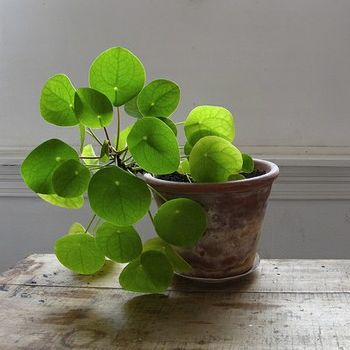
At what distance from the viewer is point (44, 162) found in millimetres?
677

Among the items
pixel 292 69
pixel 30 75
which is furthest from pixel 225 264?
pixel 30 75

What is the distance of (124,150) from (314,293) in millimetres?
272

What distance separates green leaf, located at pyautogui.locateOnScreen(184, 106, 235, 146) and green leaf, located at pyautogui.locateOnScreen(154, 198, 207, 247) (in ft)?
0.33

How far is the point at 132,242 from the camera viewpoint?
0.69 metres

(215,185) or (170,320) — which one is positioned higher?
(215,185)

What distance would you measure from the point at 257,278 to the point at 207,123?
7.9 inches

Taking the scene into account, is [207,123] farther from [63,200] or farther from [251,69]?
[251,69]

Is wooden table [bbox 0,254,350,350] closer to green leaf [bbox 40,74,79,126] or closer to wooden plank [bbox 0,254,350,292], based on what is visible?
wooden plank [bbox 0,254,350,292]

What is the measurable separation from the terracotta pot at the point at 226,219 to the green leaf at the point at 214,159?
0.01 m

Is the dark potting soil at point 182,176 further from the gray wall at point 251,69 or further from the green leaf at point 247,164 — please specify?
the gray wall at point 251,69

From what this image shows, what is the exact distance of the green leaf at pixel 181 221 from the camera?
0.67 metres

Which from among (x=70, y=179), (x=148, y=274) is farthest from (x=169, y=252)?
(x=70, y=179)

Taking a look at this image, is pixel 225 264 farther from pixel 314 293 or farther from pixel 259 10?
pixel 259 10

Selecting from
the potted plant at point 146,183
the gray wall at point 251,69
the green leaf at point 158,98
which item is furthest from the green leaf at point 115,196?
the gray wall at point 251,69
